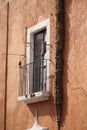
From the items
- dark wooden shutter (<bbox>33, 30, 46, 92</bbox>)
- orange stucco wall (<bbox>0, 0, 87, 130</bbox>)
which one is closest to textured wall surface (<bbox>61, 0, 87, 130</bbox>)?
orange stucco wall (<bbox>0, 0, 87, 130</bbox>)

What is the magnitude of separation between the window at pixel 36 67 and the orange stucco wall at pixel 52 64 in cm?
20

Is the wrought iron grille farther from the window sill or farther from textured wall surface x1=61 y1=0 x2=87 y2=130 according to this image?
textured wall surface x1=61 y1=0 x2=87 y2=130

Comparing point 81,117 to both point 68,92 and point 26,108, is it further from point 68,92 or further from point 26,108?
point 26,108

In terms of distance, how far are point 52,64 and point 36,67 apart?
0.94 meters

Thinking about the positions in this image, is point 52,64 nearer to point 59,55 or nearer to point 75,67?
point 59,55

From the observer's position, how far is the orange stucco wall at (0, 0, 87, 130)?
10.2 meters

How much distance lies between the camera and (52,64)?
11.3 m

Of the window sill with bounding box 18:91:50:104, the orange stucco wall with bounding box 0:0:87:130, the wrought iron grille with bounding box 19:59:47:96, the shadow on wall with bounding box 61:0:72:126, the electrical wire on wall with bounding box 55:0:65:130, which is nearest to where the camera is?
the orange stucco wall with bounding box 0:0:87:130

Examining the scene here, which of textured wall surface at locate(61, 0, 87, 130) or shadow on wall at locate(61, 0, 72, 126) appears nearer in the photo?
textured wall surface at locate(61, 0, 87, 130)

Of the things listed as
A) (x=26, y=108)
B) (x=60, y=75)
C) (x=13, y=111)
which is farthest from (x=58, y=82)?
(x=13, y=111)

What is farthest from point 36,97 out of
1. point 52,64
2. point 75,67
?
point 75,67

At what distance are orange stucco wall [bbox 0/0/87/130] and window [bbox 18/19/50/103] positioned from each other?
0.20m

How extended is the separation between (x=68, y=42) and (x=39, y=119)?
213 centimetres

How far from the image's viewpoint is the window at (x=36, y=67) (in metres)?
11.6
